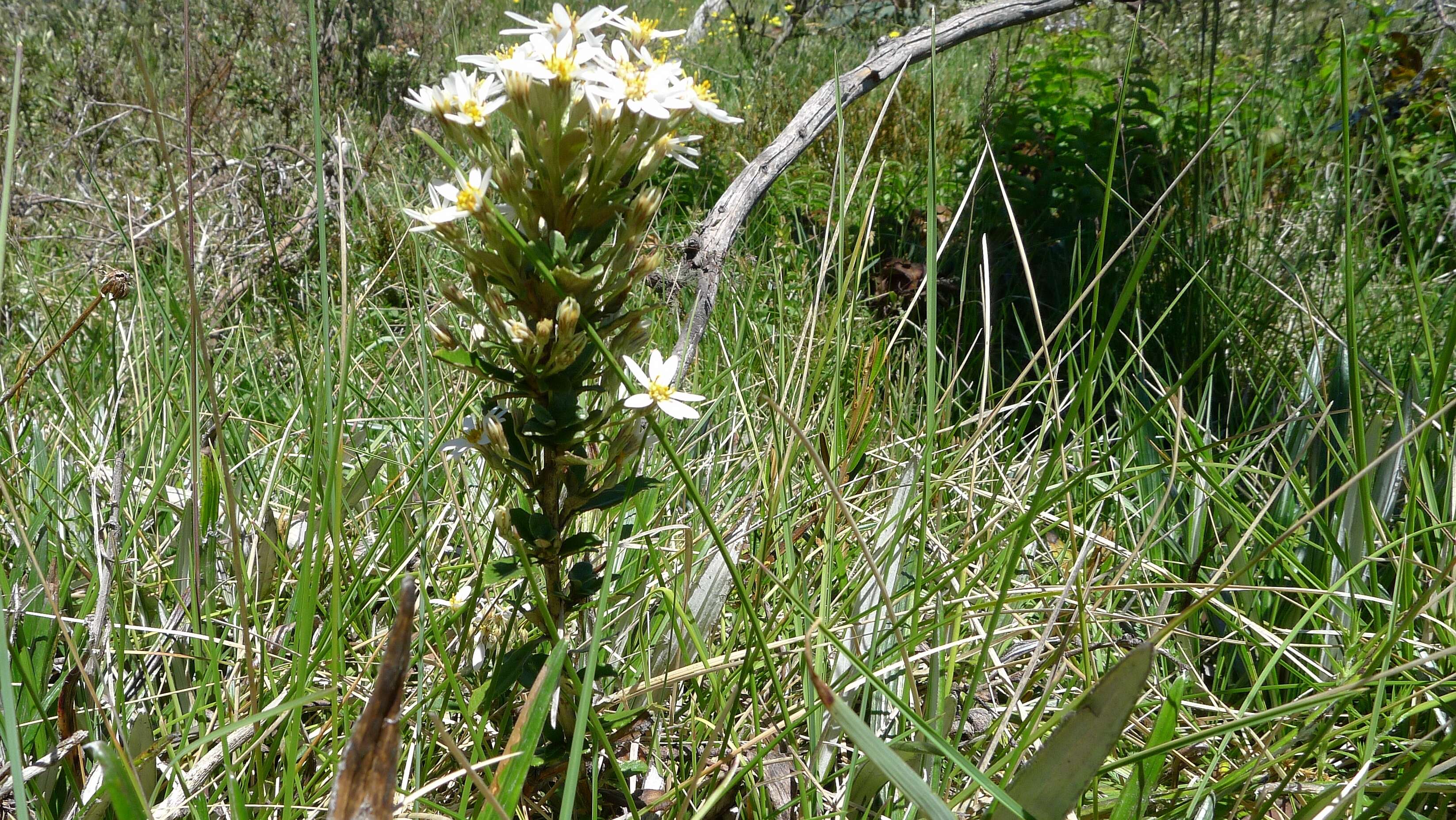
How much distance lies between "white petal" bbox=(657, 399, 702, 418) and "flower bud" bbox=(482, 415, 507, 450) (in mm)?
182

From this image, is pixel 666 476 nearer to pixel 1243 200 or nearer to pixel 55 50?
pixel 1243 200

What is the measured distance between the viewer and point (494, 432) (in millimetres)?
1028

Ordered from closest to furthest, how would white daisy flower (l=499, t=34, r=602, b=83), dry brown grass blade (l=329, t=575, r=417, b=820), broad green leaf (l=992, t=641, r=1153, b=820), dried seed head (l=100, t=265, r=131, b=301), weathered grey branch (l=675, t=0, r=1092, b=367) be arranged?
1. dry brown grass blade (l=329, t=575, r=417, b=820)
2. broad green leaf (l=992, t=641, r=1153, b=820)
3. white daisy flower (l=499, t=34, r=602, b=83)
4. dried seed head (l=100, t=265, r=131, b=301)
5. weathered grey branch (l=675, t=0, r=1092, b=367)

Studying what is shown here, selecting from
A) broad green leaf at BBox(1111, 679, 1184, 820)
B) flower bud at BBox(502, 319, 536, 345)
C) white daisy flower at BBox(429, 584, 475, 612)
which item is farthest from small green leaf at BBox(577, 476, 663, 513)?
broad green leaf at BBox(1111, 679, 1184, 820)

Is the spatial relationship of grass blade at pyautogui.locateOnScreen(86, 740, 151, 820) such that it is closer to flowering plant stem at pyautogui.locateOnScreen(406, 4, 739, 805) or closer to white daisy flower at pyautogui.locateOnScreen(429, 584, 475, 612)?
flowering plant stem at pyautogui.locateOnScreen(406, 4, 739, 805)

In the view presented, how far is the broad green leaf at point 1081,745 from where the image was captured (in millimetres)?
795

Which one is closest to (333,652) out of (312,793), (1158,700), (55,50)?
(312,793)

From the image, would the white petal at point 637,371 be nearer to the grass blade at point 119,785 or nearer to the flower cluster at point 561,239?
the flower cluster at point 561,239

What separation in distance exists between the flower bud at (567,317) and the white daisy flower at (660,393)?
0.29 feet

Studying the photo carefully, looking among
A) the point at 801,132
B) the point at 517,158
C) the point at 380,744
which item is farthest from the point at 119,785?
the point at 801,132

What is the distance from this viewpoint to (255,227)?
3438 millimetres

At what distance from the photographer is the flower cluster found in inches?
37.4

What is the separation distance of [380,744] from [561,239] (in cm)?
55

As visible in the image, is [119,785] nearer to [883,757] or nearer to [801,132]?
[883,757]
